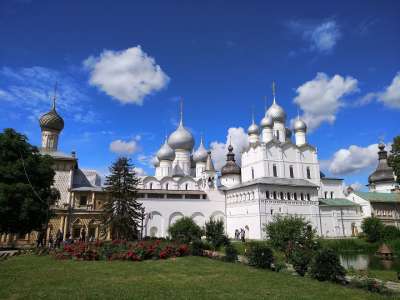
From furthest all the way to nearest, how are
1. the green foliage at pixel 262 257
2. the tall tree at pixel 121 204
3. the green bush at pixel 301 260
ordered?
1. the tall tree at pixel 121 204
2. the green foliage at pixel 262 257
3. the green bush at pixel 301 260

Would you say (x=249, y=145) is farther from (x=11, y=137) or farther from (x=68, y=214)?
(x=11, y=137)

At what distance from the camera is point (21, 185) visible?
72.9 ft

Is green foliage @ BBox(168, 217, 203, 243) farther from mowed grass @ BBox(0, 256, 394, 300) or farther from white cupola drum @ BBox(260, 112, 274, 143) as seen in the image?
white cupola drum @ BBox(260, 112, 274, 143)

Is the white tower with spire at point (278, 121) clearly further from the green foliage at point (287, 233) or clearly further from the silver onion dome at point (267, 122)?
the green foliage at point (287, 233)

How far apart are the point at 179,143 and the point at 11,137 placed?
105 ft

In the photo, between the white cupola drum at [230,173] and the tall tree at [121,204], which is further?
the white cupola drum at [230,173]

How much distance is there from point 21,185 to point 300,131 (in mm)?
38277

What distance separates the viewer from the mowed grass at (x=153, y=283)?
880 centimetres

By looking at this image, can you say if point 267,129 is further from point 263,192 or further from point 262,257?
point 262,257

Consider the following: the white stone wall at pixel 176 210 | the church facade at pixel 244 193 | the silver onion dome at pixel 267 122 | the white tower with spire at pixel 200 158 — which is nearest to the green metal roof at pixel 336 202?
the church facade at pixel 244 193

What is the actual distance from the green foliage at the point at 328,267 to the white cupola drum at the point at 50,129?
36512mm

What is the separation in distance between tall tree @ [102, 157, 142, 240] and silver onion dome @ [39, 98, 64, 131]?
57.5ft

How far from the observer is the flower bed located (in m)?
16.3

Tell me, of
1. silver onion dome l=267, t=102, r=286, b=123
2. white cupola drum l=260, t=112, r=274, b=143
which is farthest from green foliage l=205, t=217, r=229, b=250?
silver onion dome l=267, t=102, r=286, b=123
